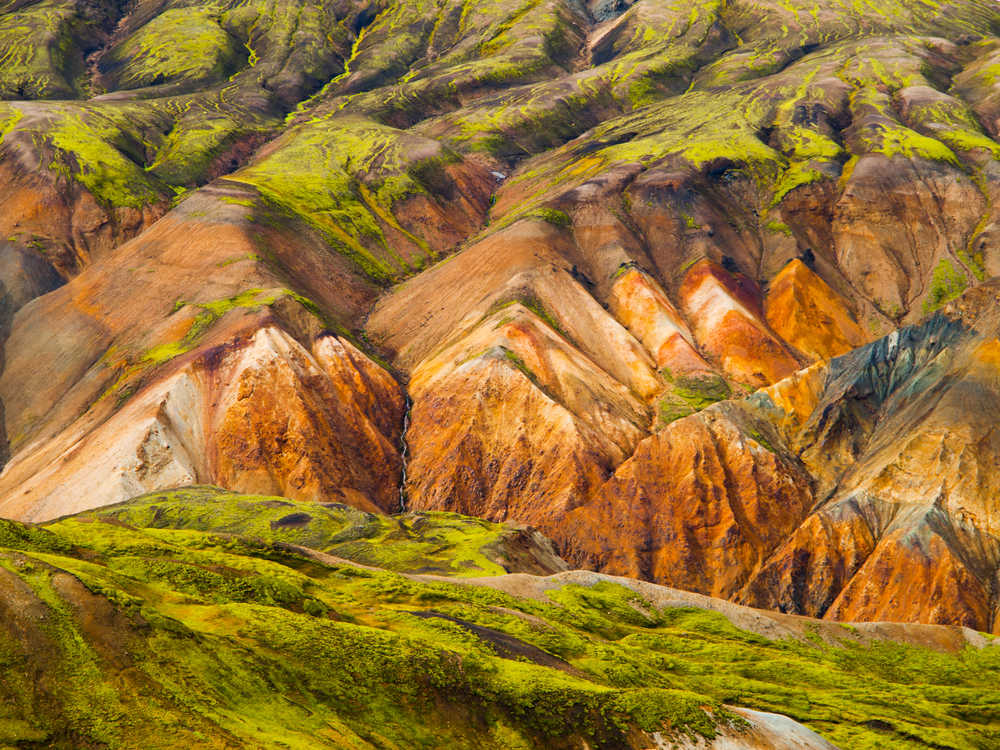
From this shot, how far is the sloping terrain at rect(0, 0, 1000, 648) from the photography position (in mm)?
75938

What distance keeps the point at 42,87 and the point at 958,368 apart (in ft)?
534

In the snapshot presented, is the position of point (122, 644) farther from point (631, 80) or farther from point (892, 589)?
point (631, 80)

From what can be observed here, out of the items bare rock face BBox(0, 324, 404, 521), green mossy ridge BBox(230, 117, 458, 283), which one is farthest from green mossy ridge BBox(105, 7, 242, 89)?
bare rock face BBox(0, 324, 404, 521)

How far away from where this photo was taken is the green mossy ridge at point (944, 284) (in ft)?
367

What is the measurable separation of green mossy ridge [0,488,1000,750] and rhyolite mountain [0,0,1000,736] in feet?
4.76

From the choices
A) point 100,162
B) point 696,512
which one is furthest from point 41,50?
point 696,512

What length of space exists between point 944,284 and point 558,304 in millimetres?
49513

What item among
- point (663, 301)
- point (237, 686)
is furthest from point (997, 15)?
point (237, 686)

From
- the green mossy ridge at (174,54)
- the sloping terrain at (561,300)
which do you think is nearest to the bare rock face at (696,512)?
the sloping terrain at (561,300)

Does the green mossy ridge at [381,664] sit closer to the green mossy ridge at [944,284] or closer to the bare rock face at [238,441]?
the bare rock face at [238,441]

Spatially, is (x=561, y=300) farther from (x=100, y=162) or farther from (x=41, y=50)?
(x=41, y=50)

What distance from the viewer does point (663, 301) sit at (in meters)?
109

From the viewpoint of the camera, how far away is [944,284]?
373 feet

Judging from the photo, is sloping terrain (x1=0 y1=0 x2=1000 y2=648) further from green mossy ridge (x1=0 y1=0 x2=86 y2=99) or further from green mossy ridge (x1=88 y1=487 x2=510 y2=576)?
green mossy ridge (x1=88 y1=487 x2=510 y2=576)
